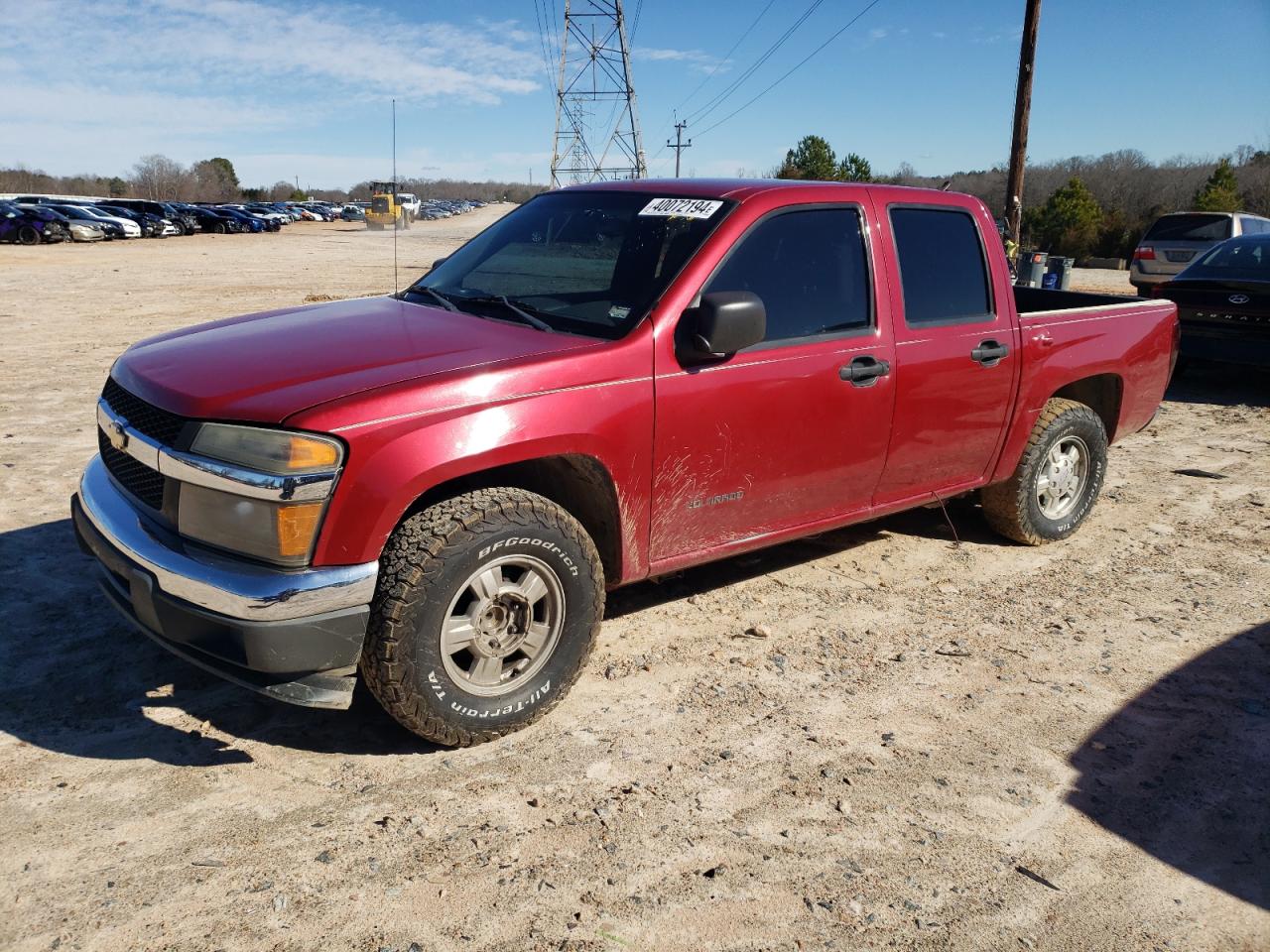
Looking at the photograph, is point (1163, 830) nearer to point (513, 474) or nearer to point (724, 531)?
point (724, 531)

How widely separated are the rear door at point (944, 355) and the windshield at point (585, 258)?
1.11m

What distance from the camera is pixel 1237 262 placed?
10.3 metres

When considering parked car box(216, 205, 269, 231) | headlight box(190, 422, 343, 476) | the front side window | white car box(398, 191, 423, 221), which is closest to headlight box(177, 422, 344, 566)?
headlight box(190, 422, 343, 476)


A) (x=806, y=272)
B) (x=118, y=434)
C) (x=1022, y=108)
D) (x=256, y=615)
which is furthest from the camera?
(x=1022, y=108)

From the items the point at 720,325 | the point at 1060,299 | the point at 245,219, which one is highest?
the point at 245,219

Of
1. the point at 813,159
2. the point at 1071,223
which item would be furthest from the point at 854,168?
the point at 1071,223

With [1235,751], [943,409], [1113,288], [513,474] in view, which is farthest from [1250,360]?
[1113,288]

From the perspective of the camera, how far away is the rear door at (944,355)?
175 inches

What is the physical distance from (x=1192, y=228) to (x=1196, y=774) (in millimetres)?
17283

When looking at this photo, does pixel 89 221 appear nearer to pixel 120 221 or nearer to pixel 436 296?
pixel 120 221

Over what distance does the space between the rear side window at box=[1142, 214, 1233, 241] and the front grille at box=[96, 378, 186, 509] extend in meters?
18.6

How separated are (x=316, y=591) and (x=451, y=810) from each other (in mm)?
806

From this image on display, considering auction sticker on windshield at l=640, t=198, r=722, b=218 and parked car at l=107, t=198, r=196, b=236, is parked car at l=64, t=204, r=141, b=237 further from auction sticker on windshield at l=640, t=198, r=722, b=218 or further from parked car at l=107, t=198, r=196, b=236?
auction sticker on windshield at l=640, t=198, r=722, b=218

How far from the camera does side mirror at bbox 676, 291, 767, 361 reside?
3.50m
